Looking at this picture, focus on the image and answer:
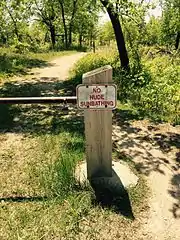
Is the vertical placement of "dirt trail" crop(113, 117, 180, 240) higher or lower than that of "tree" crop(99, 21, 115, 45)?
lower

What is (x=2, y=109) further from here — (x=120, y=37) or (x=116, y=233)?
(x=120, y=37)

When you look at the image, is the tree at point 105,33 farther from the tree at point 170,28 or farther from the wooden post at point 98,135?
the wooden post at point 98,135

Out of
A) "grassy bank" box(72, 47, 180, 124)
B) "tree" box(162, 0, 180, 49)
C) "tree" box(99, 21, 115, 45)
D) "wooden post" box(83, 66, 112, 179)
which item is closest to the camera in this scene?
"wooden post" box(83, 66, 112, 179)

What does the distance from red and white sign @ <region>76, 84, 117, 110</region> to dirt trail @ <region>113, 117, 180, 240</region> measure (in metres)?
1.40

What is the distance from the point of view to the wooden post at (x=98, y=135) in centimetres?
359

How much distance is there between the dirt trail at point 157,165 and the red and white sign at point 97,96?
4.60ft

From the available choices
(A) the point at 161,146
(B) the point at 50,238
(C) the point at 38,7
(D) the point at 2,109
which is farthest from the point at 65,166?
(C) the point at 38,7

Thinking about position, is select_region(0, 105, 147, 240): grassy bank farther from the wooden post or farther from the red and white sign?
the red and white sign

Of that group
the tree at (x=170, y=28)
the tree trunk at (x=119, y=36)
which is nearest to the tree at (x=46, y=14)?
the tree at (x=170, y=28)

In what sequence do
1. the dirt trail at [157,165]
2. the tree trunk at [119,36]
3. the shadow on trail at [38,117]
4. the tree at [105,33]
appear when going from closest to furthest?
the dirt trail at [157,165], the shadow on trail at [38,117], the tree trunk at [119,36], the tree at [105,33]

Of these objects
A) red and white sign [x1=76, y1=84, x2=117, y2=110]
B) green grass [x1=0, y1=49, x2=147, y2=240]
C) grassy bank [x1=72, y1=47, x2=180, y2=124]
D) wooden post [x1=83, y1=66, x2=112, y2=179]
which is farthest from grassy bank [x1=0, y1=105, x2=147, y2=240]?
grassy bank [x1=72, y1=47, x2=180, y2=124]

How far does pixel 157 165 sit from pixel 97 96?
1812 millimetres

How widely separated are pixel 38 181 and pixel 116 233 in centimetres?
142

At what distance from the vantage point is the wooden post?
3.59 m
